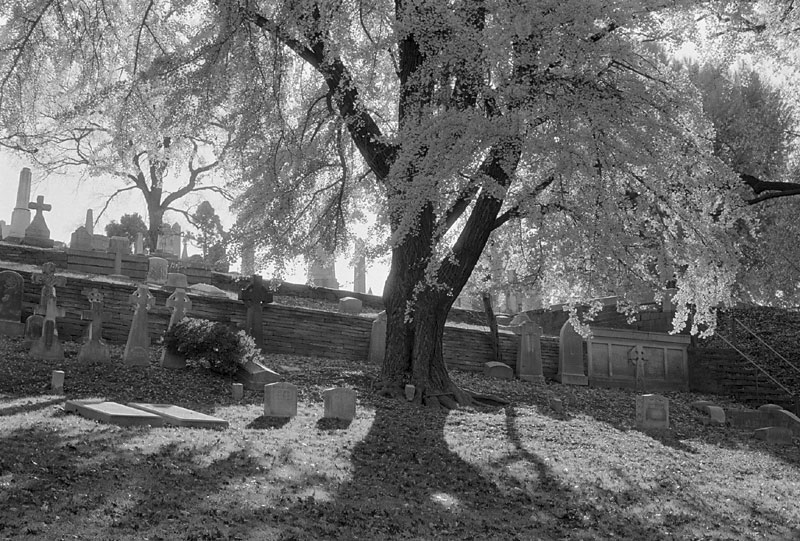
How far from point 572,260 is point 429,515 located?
6.18 metres

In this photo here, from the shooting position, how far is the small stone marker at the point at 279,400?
33.6 feet

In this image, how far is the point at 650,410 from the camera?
12711 mm

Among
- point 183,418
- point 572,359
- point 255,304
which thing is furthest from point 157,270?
point 183,418

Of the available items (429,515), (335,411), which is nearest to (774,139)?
(335,411)

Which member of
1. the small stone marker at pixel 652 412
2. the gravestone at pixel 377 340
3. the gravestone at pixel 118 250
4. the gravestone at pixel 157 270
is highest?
the gravestone at pixel 118 250

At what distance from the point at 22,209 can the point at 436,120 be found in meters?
31.2

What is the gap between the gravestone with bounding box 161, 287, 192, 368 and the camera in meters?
13.9

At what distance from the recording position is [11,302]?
51.4ft

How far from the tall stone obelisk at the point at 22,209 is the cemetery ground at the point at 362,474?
24.7 metres

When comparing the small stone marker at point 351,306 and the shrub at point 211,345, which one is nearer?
the shrub at point 211,345

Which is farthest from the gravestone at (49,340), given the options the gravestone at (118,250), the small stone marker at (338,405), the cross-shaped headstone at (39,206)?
the cross-shaped headstone at (39,206)

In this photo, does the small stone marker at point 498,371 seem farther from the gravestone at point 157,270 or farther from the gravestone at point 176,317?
the gravestone at point 157,270

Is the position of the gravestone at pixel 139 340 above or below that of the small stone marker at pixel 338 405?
above

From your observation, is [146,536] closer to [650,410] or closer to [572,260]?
[572,260]
